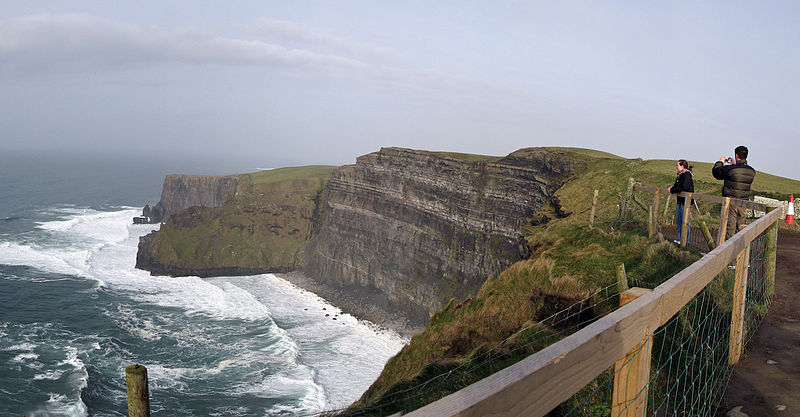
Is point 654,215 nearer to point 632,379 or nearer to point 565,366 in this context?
point 632,379

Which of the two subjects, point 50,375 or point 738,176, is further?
point 50,375

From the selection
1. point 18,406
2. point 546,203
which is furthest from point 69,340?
point 546,203

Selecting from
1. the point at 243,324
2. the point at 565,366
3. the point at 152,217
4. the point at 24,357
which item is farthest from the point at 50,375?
the point at 152,217

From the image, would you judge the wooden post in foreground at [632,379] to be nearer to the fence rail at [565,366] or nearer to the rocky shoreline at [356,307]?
the fence rail at [565,366]

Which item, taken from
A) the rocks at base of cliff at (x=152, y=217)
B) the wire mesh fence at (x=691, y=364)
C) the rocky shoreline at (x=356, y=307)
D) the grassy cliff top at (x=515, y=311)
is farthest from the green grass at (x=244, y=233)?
the wire mesh fence at (x=691, y=364)

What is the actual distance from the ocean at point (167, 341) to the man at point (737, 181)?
27250 millimetres

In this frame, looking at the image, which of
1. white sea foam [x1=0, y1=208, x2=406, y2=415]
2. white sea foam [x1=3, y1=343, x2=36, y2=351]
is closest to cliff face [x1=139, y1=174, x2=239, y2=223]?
white sea foam [x1=0, y1=208, x2=406, y2=415]

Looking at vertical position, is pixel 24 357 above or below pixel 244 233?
below

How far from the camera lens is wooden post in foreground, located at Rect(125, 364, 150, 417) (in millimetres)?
5371

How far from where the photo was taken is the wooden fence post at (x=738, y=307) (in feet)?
24.5

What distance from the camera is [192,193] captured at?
11262 cm

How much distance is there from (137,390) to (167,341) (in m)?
44.4

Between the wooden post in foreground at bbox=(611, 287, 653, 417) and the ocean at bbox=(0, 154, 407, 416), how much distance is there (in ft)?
105

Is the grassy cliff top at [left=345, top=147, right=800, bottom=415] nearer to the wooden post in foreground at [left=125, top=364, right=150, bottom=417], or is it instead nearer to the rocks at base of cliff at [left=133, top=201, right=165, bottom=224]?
the wooden post in foreground at [left=125, top=364, right=150, bottom=417]
